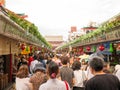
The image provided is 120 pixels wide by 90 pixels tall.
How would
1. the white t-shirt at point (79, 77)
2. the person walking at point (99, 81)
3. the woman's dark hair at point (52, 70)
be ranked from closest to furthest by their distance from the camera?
1. the person walking at point (99, 81)
2. the woman's dark hair at point (52, 70)
3. the white t-shirt at point (79, 77)

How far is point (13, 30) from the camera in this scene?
12.9 metres

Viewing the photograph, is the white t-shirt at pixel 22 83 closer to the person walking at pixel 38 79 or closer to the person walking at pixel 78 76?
the person walking at pixel 38 79

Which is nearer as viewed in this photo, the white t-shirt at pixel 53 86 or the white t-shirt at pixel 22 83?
the white t-shirt at pixel 53 86

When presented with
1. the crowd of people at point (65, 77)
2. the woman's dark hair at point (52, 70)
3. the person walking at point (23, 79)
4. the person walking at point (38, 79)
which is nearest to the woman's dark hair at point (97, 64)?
the crowd of people at point (65, 77)

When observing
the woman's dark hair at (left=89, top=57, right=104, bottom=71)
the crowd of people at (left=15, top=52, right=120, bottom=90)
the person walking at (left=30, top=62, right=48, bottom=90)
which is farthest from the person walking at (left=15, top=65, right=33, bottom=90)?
the woman's dark hair at (left=89, top=57, right=104, bottom=71)

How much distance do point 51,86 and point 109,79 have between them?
1.04 metres

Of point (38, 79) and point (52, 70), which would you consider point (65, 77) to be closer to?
point (38, 79)

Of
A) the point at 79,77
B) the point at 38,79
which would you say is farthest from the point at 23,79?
the point at 79,77

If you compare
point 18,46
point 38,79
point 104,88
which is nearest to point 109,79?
point 104,88

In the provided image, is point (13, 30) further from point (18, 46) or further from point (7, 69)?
point (18, 46)

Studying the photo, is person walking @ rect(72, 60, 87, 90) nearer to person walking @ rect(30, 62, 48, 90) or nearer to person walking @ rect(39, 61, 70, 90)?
person walking @ rect(30, 62, 48, 90)

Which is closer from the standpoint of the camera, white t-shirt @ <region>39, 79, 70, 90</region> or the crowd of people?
the crowd of people

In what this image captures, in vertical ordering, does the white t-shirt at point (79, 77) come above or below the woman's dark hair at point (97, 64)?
below

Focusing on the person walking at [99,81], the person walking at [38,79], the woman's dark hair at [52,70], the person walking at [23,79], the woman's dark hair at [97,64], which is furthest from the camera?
the person walking at [23,79]
